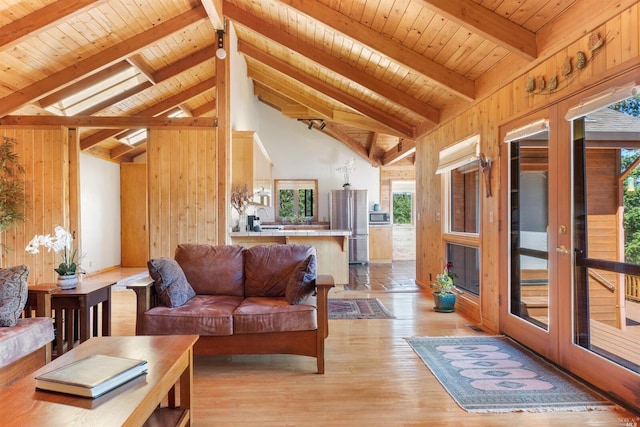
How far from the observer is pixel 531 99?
2.92m

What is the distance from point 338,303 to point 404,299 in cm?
92

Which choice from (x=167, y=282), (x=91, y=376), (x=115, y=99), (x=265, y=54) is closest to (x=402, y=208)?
(x=265, y=54)

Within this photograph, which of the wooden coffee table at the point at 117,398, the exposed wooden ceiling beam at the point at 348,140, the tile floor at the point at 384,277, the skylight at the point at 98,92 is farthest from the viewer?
the exposed wooden ceiling beam at the point at 348,140

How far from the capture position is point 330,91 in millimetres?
5801

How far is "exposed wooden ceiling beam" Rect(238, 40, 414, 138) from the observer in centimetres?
573

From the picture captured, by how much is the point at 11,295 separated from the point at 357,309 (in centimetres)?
326

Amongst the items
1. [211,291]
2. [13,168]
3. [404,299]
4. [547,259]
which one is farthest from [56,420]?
[13,168]

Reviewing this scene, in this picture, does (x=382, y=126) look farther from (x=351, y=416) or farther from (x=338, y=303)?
(x=351, y=416)

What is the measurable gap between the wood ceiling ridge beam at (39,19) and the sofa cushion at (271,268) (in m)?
2.95

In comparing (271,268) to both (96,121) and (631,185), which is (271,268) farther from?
(96,121)

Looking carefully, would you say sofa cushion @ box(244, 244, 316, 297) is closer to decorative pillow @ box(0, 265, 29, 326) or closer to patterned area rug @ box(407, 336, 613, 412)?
patterned area rug @ box(407, 336, 613, 412)

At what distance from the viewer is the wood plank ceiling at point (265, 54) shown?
314 cm

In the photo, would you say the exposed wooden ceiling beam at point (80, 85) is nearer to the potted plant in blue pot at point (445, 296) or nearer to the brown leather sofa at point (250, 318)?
the brown leather sofa at point (250, 318)

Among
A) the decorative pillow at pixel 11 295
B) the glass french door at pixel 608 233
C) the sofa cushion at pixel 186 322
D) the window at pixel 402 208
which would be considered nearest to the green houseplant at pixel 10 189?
the decorative pillow at pixel 11 295
